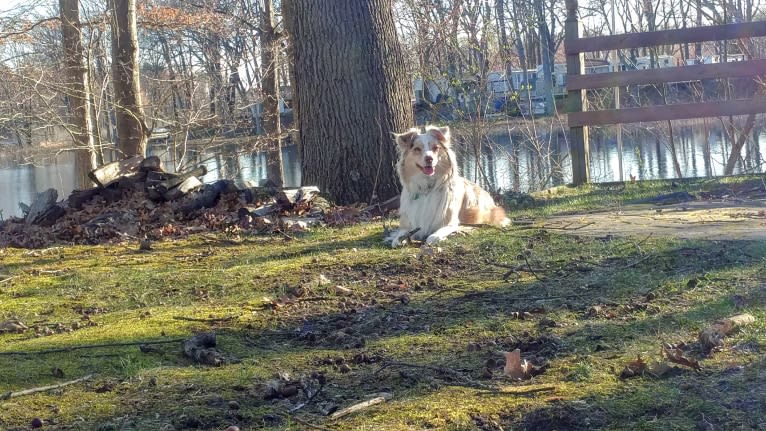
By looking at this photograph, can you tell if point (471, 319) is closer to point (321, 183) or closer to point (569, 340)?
point (569, 340)

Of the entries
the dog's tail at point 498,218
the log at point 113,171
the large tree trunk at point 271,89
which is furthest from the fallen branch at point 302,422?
the large tree trunk at point 271,89

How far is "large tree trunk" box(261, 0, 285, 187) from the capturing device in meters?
18.8

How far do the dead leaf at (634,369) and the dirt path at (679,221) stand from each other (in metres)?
3.12

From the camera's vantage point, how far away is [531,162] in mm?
16141

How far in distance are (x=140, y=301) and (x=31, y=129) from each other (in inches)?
424

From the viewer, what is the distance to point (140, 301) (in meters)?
5.46

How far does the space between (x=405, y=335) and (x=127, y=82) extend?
1231 cm

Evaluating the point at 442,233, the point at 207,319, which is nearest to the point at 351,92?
the point at 442,233

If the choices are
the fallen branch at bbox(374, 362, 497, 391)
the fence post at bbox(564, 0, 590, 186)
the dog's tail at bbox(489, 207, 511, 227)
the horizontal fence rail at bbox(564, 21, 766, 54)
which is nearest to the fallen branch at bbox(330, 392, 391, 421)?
the fallen branch at bbox(374, 362, 497, 391)

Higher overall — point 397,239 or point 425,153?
point 425,153

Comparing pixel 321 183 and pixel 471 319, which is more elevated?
pixel 321 183

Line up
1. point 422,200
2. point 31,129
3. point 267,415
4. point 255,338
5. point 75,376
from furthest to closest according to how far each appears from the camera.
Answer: point 31,129, point 422,200, point 255,338, point 75,376, point 267,415

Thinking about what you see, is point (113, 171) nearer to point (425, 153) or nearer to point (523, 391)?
point (425, 153)

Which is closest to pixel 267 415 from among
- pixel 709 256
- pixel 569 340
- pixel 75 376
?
pixel 75 376
